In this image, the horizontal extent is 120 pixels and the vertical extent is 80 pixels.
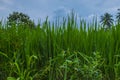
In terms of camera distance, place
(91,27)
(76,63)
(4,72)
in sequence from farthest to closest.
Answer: (91,27) < (4,72) < (76,63)

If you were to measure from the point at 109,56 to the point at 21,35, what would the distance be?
0.95m

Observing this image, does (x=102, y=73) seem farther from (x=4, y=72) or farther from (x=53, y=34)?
(x=4, y=72)

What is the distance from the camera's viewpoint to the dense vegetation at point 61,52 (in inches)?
120

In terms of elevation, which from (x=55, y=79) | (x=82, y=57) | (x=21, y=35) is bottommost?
(x=55, y=79)

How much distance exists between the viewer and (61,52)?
315 centimetres

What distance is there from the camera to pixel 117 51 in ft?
10.5

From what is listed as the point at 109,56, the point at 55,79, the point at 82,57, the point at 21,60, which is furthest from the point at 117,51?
the point at 21,60

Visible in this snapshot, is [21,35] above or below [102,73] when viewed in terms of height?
above

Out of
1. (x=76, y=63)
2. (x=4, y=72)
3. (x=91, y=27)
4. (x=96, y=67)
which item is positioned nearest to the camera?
(x=76, y=63)

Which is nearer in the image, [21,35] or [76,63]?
[76,63]

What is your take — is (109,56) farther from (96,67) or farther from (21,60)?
(21,60)

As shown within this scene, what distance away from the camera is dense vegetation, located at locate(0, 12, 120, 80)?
3.06m

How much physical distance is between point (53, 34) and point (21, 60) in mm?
409

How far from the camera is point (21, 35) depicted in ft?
11.6
